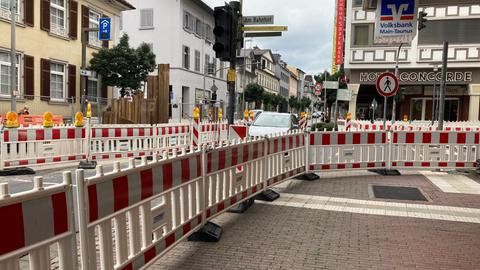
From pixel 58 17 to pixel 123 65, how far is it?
4801 mm

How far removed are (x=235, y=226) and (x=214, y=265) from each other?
4.76 feet

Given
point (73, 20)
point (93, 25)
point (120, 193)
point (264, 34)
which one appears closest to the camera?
point (120, 193)

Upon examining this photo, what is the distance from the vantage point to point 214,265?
437 cm

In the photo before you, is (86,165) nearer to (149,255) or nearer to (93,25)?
(149,255)

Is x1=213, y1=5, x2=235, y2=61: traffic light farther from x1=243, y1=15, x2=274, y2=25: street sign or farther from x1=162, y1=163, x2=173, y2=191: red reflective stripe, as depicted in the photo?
x1=162, y1=163, x2=173, y2=191: red reflective stripe

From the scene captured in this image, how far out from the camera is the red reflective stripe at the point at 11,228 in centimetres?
228

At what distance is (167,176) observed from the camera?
4145 millimetres

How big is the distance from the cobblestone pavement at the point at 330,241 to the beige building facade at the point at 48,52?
17944 mm

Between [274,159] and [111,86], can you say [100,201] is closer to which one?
[274,159]

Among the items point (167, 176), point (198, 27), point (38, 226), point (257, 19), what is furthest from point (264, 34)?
point (198, 27)

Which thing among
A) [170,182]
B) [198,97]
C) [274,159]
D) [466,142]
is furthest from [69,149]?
[198,97]

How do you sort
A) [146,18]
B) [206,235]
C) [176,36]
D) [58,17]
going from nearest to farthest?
1. [206,235]
2. [58,17]
3. [176,36]
4. [146,18]

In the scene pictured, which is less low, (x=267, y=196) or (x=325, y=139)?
(x=325, y=139)

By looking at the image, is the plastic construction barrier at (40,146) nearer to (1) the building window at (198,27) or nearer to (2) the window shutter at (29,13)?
(2) the window shutter at (29,13)
